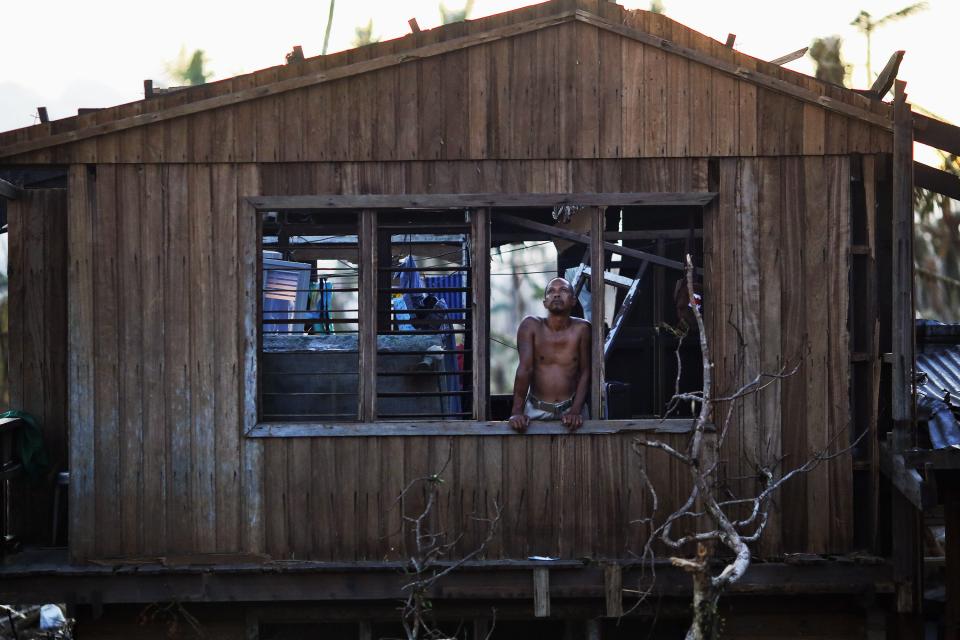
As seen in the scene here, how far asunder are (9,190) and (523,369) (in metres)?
3.98

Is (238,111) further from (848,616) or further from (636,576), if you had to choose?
(848,616)

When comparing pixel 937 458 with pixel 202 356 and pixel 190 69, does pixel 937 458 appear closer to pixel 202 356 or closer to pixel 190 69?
pixel 202 356

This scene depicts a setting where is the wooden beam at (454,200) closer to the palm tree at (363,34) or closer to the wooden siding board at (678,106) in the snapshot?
the wooden siding board at (678,106)

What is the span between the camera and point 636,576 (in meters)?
7.94

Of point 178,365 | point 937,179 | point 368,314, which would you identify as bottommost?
point 178,365

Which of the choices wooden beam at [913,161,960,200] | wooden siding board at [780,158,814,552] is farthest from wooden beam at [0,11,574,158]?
wooden beam at [913,161,960,200]

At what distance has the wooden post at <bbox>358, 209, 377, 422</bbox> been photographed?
7902 millimetres

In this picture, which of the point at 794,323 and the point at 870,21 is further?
the point at 870,21

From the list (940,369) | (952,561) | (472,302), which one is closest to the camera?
(952,561)

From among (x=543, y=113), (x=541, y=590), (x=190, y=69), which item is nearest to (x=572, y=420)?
(x=541, y=590)

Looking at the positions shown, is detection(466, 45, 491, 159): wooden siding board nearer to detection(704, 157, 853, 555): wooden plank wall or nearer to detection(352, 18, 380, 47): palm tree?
detection(704, 157, 853, 555): wooden plank wall

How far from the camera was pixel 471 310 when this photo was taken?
8.07 m

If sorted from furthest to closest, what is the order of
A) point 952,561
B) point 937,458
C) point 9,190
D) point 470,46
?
1. point 9,190
2. point 470,46
3. point 952,561
4. point 937,458

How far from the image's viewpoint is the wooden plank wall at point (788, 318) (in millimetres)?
7977
